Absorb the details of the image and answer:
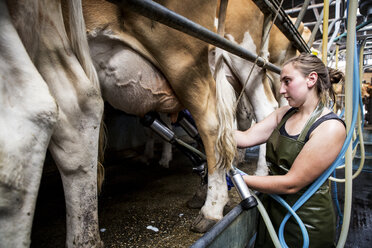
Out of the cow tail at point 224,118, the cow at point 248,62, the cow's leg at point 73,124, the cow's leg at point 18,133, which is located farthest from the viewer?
the cow at point 248,62

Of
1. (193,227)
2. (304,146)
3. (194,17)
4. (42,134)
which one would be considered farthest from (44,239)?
(194,17)

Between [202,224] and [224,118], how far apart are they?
0.62m

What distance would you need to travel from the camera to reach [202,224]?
128 centimetres

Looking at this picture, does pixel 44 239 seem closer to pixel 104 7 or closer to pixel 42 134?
pixel 42 134

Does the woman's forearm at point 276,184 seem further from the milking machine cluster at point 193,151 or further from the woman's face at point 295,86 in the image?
the woman's face at point 295,86

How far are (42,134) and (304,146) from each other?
754 millimetres

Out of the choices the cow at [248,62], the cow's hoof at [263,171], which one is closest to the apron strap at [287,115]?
the cow at [248,62]

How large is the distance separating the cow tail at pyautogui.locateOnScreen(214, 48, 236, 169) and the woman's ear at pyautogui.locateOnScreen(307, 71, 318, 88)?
0.53 metres

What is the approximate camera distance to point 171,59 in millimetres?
1252

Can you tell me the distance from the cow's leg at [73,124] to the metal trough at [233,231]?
43cm

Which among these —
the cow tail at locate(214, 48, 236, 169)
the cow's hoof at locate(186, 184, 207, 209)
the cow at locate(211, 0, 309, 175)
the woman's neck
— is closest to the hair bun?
the woman's neck

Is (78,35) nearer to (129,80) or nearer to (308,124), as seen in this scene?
(129,80)

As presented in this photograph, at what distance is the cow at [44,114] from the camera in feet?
1.59

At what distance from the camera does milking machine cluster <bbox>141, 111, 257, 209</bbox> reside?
74cm
